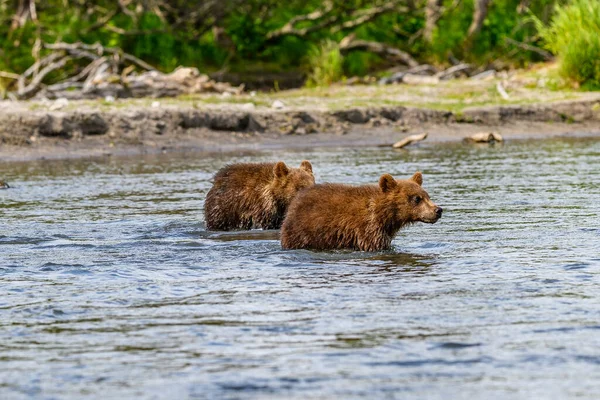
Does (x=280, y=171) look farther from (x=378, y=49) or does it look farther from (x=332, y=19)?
(x=332, y=19)

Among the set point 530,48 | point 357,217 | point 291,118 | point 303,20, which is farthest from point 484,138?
point 357,217

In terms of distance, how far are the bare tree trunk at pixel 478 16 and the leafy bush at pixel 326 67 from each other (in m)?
4.20

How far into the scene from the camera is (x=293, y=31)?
30.6 meters

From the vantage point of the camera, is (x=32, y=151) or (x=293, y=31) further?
(x=293, y=31)

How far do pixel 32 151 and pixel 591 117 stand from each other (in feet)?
38.7

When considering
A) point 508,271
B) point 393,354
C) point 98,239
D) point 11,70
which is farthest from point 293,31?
point 393,354

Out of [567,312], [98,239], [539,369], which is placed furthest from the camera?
[98,239]

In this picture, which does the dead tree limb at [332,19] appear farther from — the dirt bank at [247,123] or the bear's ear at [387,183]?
the bear's ear at [387,183]

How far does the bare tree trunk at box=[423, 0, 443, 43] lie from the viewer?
101ft

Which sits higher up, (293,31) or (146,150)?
(293,31)

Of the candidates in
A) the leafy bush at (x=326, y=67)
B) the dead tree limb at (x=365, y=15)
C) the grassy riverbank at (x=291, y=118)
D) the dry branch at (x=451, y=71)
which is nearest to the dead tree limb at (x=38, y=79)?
the grassy riverbank at (x=291, y=118)

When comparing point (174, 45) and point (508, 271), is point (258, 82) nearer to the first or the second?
point (174, 45)

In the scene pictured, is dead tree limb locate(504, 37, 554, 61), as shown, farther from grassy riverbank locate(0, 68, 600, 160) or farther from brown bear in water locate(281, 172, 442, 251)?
brown bear in water locate(281, 172, 442, 251)

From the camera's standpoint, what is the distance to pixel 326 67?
28016mm
